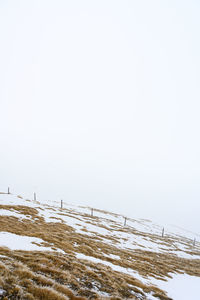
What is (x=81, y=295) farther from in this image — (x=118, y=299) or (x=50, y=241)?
(x=50, y=241)

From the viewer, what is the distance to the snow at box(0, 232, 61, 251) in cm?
1288

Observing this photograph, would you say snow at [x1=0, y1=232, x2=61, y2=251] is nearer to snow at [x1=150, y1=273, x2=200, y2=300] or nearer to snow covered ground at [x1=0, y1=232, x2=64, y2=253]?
snow covered ground at [x1=0, y1=232, x2=64, y2=253]

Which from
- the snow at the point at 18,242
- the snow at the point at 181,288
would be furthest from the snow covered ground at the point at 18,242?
the snow at the point at 181,288

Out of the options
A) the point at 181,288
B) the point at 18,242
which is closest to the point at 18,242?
the point at 18,242

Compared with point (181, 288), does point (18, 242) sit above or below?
above

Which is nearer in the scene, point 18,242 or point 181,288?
point 18,242

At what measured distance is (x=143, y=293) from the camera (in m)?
10.7

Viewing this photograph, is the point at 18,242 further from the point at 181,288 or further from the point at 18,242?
the point at 181,288

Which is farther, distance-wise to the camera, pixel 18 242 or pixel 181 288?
pixel 181 288

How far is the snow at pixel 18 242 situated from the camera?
1288 centimetres

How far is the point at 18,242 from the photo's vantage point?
1405 cm

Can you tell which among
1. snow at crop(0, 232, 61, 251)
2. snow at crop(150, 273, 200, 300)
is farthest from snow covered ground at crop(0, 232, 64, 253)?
snow at crop(150, 273, 200, 300)

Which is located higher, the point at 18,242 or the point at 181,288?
the point at 18,242

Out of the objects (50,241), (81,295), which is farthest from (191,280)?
(81,295)
